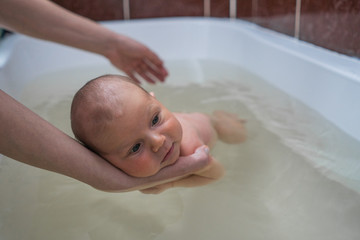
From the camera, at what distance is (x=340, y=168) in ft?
3.03

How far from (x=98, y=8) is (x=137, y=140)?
1.58 meters

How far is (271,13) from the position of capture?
70.2 inches

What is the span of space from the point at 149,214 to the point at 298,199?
32 cm

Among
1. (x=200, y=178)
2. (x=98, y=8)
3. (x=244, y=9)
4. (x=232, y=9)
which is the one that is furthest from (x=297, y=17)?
(x=98, y=8)

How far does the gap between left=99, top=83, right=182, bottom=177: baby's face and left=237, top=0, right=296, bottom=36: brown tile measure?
1004 millimetres

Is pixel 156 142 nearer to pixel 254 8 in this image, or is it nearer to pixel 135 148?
pixel 135 148

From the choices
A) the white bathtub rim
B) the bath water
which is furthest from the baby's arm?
the white bathtub rim

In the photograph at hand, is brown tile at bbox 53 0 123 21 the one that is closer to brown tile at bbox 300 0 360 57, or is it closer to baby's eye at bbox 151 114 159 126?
brown tile at bbox 300 0 360 57

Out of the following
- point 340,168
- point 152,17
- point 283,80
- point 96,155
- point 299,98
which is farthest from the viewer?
point 152,17

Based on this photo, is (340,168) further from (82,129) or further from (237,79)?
(237,79)

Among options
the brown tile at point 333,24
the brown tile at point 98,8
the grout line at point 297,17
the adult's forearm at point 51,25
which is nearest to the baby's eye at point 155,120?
the adult's forearm at point 51,25

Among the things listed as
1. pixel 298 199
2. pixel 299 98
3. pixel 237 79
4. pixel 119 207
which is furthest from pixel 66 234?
pixel 237 79

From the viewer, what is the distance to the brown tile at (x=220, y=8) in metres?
2.24

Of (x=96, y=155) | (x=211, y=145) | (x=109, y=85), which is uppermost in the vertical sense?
(x=109, y=85)
